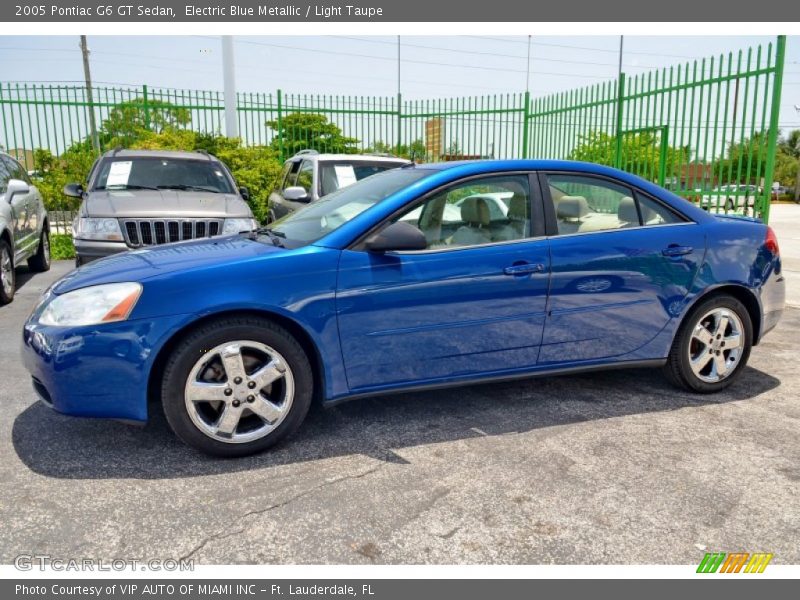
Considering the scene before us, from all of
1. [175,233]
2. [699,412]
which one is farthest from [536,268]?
[175,233]

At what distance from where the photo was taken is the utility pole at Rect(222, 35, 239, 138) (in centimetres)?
1306

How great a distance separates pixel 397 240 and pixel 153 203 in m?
4.37

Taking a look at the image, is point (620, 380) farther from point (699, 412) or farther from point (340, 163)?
point (340, 163)

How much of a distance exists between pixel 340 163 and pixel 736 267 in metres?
5.81

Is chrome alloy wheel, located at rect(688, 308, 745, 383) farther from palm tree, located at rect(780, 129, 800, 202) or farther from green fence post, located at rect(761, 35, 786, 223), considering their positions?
palm tree, located at rect(780, 129, 800, 202)

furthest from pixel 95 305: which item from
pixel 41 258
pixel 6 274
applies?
pixel 41 258

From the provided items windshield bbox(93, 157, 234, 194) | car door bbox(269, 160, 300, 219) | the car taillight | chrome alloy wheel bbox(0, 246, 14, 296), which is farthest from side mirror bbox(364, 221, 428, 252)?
car door bbox(269, 160, 300, 219)

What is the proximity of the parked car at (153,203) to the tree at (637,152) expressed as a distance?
6213 mm

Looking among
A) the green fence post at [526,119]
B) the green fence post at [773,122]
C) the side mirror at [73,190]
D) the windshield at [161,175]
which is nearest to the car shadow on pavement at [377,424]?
the windshield at [161,175]

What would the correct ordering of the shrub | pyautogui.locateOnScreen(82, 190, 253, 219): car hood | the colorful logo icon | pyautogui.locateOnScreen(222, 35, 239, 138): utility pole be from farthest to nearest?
pyautogui.locateOnScreen(222, 35, 239, 138): utility pole, the shrub, pyautogui.locateOnScreen(82, 190, 253, 219): car hood, the colorful logo icon

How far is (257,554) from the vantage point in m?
2.56

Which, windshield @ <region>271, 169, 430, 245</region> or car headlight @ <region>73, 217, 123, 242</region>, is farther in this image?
car headlight @ <region>73, 217, 123, 242</region>

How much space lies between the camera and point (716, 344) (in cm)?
436

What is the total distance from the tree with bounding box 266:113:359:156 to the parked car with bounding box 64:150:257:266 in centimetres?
606
